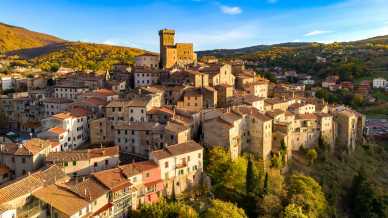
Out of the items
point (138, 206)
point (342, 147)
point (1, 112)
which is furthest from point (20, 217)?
point (342, 147)

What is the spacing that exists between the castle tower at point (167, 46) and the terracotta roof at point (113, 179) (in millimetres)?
43025

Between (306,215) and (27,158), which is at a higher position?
(27,158)

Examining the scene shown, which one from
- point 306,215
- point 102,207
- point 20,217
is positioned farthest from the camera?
point 306,215

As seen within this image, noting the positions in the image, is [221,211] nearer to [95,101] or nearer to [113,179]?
[113,179]

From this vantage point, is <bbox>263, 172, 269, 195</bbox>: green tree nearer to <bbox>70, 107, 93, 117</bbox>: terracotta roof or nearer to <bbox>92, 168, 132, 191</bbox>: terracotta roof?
<bbox>92, 168, 132, 191</bbox>: terracotta roof

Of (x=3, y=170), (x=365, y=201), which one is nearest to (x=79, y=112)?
(x=3, y=170)

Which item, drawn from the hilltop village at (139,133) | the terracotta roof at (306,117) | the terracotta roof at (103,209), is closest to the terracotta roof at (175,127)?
the hilltop village at (139,133)

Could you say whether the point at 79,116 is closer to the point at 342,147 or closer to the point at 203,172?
the point at 203,172

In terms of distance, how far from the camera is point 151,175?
125ft

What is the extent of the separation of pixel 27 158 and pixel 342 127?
44.1 m

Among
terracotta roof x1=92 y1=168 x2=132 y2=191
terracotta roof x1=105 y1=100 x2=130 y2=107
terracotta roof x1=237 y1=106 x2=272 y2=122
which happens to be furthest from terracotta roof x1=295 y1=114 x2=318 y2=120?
terracotta roof x1=92 y1=168 x2=132 y2=191

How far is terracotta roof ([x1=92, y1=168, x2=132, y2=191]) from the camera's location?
34.3 metres

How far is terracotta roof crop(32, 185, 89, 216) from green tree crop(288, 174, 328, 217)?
23.5 m

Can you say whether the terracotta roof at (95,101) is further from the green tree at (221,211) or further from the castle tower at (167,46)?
the green tree at (221,211)
